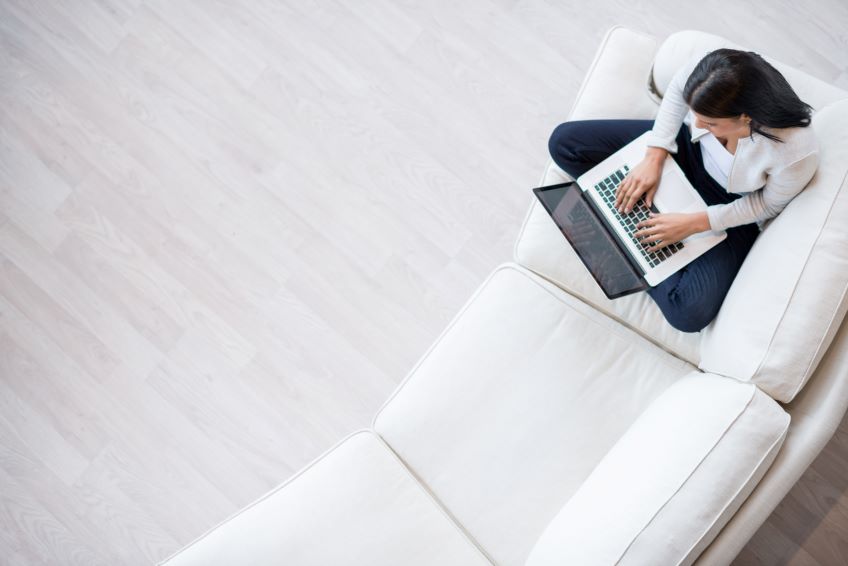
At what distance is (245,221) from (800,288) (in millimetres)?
1439

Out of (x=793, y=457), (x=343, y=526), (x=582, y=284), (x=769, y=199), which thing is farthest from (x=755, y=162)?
(x=343, y=526)

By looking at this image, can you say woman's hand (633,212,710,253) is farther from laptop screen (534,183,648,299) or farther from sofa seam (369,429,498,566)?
sofa seam (369,429,498,566)

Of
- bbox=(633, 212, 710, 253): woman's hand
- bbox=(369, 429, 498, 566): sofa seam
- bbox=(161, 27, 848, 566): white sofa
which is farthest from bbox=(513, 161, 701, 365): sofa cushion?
bbox=(369, 429, 498, 566): sofa seam

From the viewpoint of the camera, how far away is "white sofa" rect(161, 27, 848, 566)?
1.05 metres

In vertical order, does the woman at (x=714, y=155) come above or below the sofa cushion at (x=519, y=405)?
above

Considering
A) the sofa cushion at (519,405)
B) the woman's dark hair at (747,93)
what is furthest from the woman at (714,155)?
the sofa cushion at (519,405)

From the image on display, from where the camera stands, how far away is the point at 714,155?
1298 mm

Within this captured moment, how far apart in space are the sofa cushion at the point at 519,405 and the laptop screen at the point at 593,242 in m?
0.08

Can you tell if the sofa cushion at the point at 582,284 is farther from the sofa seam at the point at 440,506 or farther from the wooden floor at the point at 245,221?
the sofa seam at the point at 440,506

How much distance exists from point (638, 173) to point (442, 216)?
1.99 feet

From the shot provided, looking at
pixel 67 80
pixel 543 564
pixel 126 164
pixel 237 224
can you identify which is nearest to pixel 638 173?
pixel 543 564

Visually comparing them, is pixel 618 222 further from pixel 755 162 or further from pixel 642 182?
pixel 755 162

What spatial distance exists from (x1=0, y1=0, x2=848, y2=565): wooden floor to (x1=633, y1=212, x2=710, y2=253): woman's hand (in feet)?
1.61

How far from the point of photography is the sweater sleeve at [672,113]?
1245 mm
